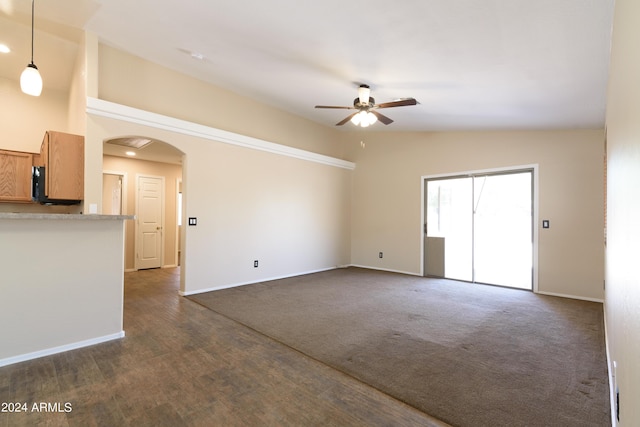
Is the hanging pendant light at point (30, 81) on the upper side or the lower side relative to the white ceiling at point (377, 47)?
lower

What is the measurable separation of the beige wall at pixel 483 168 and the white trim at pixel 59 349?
17.5 feet

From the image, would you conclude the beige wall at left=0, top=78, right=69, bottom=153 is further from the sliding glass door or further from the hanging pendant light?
the sliding glass door

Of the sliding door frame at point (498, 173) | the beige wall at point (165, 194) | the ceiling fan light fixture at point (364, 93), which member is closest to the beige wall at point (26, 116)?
the beige wall at point (165, 194)

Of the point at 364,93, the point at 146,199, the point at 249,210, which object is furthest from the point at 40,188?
the point at 364,93

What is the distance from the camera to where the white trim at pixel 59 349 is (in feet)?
7.95

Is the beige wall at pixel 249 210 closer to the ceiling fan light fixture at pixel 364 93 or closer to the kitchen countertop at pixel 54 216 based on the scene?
the kitchen countertop at pixel 54 216

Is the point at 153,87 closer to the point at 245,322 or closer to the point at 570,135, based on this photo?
the point at 245,322

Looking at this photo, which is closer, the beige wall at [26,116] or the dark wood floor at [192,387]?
the dark wood floor at [192,387]

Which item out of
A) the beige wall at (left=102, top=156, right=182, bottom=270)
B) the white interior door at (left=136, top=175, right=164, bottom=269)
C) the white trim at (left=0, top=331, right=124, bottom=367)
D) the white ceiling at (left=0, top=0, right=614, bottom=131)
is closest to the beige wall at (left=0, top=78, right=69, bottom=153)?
the white ceiling at (left=0, top=0, right=614, bottom=131)

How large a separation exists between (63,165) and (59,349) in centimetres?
223

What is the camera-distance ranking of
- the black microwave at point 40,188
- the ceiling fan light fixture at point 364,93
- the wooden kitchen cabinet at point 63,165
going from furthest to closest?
1. the ceiling fan light fixture at point 364,93
2. the black microwave at point 40,188
3. the wooden kitchen cabinet at point 63,165

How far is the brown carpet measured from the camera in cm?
200

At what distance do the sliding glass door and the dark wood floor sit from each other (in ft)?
14.5

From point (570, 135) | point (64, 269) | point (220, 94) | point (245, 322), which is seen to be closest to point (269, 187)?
point (220, 94)
